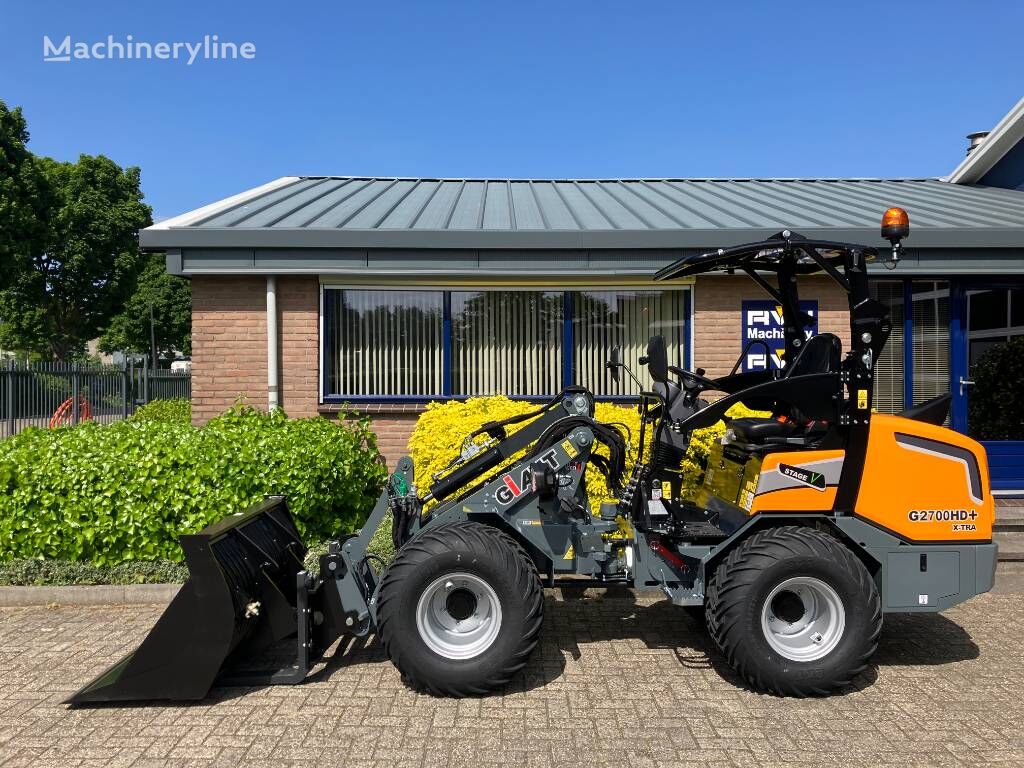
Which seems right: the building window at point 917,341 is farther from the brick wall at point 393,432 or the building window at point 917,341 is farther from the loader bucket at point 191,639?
the loader bucket at point 191,639

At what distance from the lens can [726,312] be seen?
827cm

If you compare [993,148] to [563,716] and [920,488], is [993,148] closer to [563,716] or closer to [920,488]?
[920,488]

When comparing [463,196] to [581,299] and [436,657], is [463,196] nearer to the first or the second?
[581,299]

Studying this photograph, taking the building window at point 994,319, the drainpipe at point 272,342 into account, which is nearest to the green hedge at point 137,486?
the drainpipe at point 272,342

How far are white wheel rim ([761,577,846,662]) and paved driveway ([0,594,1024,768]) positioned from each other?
0.89ft

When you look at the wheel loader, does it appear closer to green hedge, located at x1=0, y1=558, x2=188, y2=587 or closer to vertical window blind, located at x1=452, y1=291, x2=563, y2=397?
green hedge, located at x1=0, y1=558, x2=188, y2=587

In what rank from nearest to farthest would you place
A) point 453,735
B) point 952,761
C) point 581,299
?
point 952,761
point 453,735
point 581,299

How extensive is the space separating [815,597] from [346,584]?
8.52ft

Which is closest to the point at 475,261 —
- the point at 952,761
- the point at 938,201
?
the point at 952,761

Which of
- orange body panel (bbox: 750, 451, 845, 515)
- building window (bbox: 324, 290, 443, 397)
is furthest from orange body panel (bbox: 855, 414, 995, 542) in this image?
building window (bbox: 324, 290, 443, 397)

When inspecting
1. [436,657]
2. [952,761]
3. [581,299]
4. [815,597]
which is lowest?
[952,761]

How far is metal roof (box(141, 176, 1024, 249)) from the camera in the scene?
7598mm

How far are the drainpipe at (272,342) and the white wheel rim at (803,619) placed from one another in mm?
5652

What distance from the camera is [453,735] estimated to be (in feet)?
11.6
